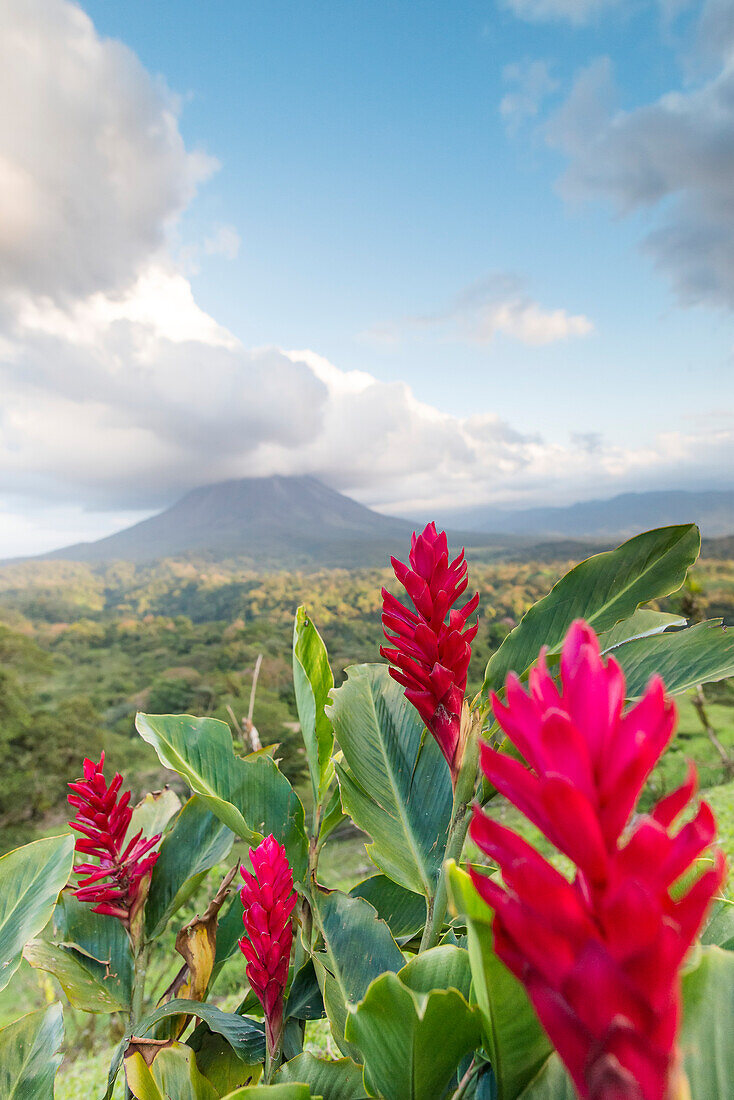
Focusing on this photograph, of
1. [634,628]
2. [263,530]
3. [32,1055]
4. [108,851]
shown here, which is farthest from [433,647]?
[263,530]

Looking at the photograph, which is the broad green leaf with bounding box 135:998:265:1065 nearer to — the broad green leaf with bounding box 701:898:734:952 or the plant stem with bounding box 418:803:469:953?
the plant stem with bounding box 418:803:469:953

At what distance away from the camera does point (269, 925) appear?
2.39ft

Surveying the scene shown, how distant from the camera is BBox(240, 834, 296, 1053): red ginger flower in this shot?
722 millimetres

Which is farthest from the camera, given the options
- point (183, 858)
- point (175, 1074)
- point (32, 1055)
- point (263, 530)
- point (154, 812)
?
point (263, 530)

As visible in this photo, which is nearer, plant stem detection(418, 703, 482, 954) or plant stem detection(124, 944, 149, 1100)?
plant stem detection(418, 703, 482, 954)

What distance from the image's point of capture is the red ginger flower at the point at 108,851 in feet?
3.28

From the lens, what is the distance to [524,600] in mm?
31562

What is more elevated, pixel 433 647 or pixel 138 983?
pixel 433 647

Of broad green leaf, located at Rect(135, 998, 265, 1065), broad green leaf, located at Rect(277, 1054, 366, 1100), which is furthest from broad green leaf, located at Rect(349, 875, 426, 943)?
broad green leaf, located at Rect(277, 1054, 366, 1100)

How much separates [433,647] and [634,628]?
341 mm

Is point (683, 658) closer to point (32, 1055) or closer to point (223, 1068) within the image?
point (223, 1068)

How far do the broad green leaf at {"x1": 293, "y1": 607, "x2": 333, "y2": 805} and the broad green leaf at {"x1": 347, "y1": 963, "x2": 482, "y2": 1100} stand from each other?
0.45 m

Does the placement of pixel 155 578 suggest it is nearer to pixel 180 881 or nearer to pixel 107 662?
pixel 107 662

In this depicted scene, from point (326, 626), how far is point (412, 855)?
35971 mm
